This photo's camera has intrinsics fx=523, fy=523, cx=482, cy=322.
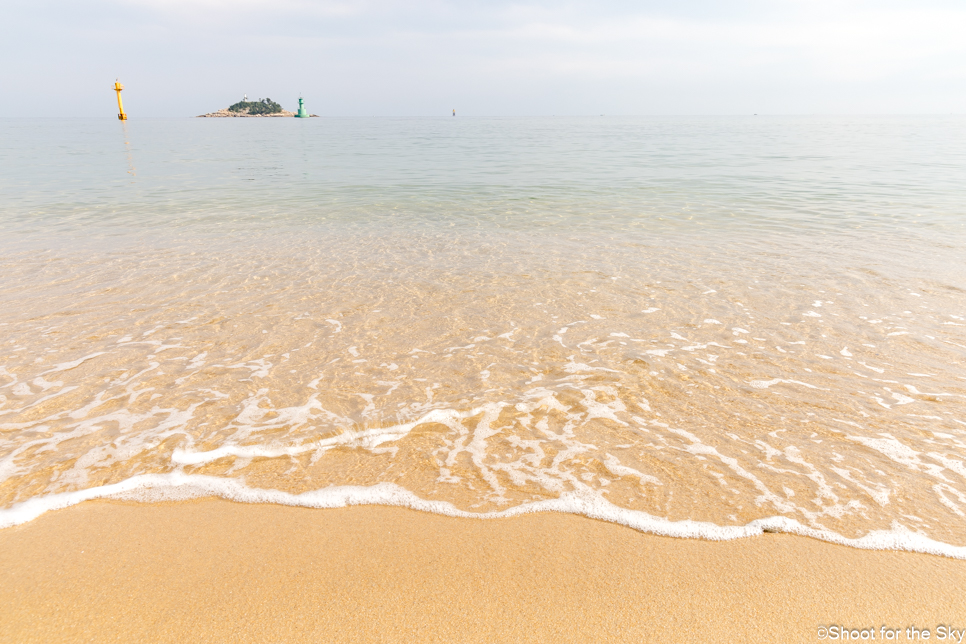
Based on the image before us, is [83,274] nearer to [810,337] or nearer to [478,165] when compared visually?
[810,337]

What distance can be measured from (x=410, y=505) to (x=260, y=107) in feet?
473

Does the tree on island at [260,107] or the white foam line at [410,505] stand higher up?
the tree on island at [260,107]

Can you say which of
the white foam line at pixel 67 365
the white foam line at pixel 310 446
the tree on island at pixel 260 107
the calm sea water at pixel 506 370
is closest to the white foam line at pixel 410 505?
the calm sea water at pixel 506 370

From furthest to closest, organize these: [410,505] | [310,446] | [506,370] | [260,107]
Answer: [260,107], [506,370], [310,446], [410,505]

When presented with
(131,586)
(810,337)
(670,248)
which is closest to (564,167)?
(670,248)

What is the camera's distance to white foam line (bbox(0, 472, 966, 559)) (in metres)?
2.44

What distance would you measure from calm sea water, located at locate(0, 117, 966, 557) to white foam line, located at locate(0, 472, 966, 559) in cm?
2

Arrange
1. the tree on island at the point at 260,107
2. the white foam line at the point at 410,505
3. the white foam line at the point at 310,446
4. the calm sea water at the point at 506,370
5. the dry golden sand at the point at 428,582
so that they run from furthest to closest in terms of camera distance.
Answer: the tree on island at the point at 260,107 < the white foam line at the point at 310,446 < the calm sea water at the point at 506,370 < the white foam line at the point at 410,505 < the dry golden sand at the point at 428,582

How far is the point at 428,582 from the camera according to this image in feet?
7.32

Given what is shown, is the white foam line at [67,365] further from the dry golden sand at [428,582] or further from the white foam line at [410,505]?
the dry golden sand at [428,582]

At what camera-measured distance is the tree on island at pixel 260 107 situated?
413 ft

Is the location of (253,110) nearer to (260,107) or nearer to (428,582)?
(260,107)

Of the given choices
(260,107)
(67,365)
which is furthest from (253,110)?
(67,365)

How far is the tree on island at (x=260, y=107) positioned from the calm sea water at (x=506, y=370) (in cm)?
13351
